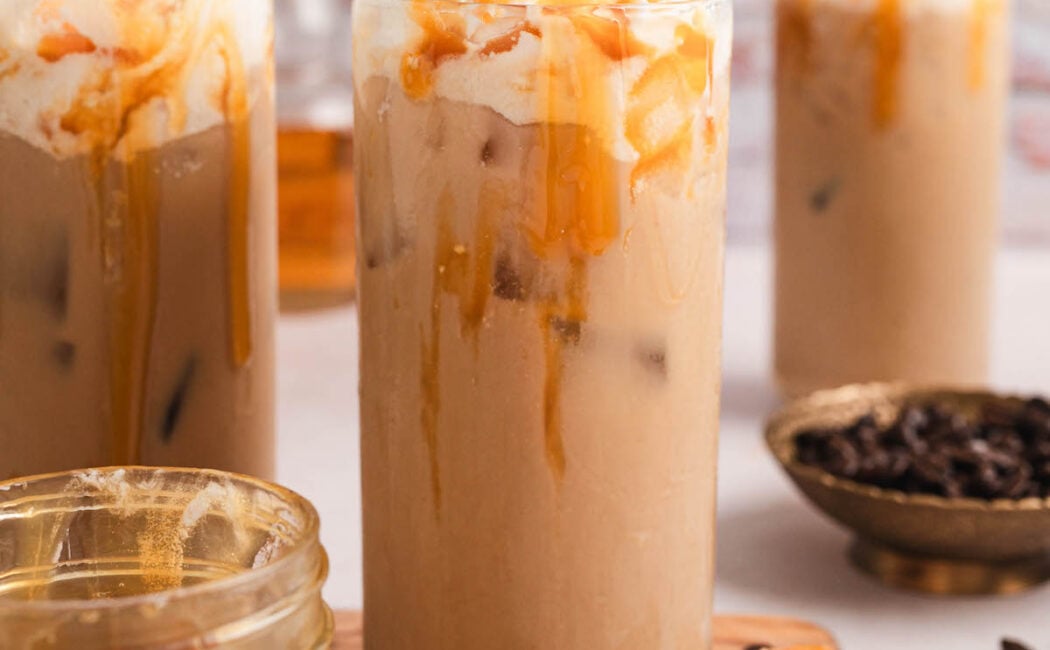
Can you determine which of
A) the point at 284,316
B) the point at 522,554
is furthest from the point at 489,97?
the point at 284,316

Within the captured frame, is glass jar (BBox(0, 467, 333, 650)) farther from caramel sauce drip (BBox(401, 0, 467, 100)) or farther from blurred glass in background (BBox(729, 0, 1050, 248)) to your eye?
blurred glass in background (BBox(729, 0, 1050, 248))

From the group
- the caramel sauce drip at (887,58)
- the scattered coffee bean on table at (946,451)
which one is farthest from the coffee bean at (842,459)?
the caramel sauce drip at (887,58)

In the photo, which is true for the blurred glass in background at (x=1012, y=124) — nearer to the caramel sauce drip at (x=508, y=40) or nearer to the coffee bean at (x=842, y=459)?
the coffee bean at (x=842, y=459)

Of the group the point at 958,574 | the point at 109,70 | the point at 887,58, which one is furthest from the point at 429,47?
the point at 887,58

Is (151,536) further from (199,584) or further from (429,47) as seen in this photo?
(429,47)

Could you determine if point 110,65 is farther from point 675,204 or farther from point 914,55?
point 914,55

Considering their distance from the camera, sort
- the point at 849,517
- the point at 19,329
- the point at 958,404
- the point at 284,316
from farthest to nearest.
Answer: the point at 284,316 → the point at 958,404 → the point at 849,517 → the point at 19,329
